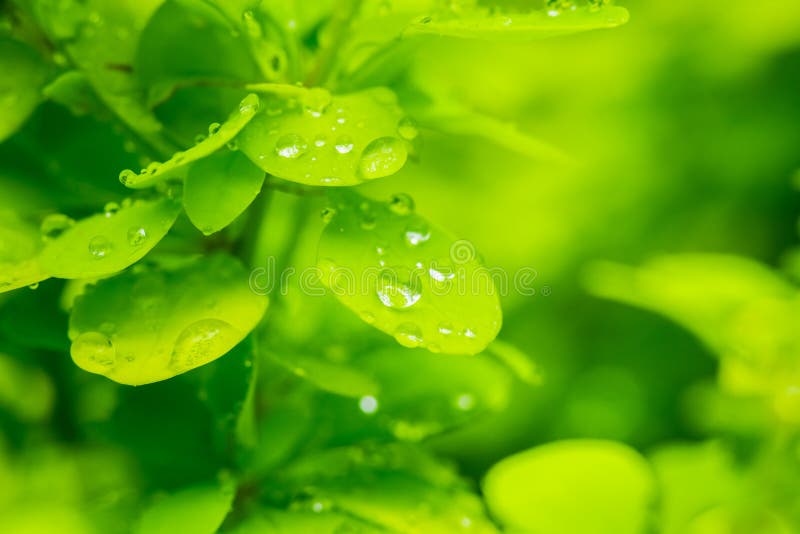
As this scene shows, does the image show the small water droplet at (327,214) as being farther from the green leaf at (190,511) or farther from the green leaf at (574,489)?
the green leaf at (574,489)

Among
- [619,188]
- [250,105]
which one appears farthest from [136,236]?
[619,188]

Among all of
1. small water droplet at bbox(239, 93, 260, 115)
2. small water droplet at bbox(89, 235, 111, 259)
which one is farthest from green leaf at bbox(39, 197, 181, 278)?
small water droplet at bbox(239, 93, 260, 115)

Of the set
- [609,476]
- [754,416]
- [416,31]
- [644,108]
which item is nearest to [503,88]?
[644,108]

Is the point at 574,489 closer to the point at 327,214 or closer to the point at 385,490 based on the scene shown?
the point at 385,490

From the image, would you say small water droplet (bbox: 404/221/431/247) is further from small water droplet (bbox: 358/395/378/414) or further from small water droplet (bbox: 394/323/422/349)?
small water droplet (bbox: 358/395/378/414)

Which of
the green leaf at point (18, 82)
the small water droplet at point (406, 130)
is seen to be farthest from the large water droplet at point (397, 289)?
the green leaf at point (18, 82)

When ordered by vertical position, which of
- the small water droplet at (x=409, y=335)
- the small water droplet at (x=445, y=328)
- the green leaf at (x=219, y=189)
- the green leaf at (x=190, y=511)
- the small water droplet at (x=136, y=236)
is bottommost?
the green leaf at (x=190, y=511)
